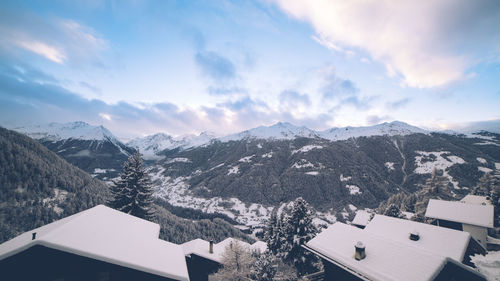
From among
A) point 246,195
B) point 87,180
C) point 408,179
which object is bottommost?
point 246,195

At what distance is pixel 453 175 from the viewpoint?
15225cm

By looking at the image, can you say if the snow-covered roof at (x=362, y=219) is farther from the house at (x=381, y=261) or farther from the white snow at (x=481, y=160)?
the white snow at (x=481, y=160)

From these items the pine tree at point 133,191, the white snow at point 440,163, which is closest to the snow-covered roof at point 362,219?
the pine tree at point 133,191

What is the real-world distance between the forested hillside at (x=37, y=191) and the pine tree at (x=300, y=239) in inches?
1925

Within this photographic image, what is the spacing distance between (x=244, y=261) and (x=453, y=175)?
7939 inches

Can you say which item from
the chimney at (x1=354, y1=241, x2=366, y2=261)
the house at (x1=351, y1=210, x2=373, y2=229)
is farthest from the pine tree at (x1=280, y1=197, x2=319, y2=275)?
the house at (x1=351, y1=210, x2=373, y2=229)

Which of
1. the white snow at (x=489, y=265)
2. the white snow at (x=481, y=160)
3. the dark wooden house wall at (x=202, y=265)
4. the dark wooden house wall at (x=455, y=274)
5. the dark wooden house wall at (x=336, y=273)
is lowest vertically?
the dark wooden house wall at (x=202, y=265)

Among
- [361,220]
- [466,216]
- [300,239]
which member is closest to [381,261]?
[300,239]

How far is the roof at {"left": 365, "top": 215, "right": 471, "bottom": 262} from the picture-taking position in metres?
16.5

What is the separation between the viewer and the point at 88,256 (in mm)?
10297

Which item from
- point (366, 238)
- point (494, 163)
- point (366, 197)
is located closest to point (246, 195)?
point (366, 197)

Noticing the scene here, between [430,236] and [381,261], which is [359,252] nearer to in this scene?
[381,261]

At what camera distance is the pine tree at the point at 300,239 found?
87.7 feet

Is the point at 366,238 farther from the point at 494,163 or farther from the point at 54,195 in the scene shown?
the point at 494,163
